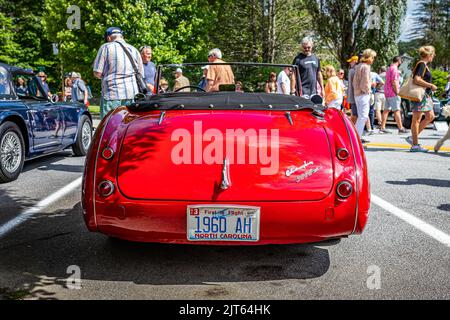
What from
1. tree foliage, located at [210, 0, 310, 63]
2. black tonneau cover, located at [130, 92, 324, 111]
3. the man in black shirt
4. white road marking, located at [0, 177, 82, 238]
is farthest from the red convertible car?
tree foliage, located at [210, 0, 310, 63]

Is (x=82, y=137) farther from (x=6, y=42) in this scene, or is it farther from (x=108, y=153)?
(x=6, y=42)

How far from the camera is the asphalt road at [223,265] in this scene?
3000 millimetres

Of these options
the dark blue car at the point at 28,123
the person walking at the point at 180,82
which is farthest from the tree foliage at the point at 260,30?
the person walking at the point at 180,82

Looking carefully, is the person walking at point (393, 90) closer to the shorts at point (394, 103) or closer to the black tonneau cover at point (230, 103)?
the shorts at point (394, 103)

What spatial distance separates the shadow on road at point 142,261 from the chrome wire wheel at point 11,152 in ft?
8.48

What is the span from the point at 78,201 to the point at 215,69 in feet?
7.29

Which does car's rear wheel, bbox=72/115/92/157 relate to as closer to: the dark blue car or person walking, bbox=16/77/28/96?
the dark blue car

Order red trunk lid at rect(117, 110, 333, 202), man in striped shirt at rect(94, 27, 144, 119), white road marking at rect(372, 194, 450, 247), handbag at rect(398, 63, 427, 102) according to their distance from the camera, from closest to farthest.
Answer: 1. red trunk lid at rect(117, 110, 333, 202)
2. white road marking at rect(372, 194, 450, 247)
3. man in striped shirt at rect(94, 27, 144, 119)
4. handbag at rect(398, 63, 427, 102)

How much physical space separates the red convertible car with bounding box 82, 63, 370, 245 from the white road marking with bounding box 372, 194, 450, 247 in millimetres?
1240

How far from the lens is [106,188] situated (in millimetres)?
3197

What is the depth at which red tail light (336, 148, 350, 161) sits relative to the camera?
331cm
